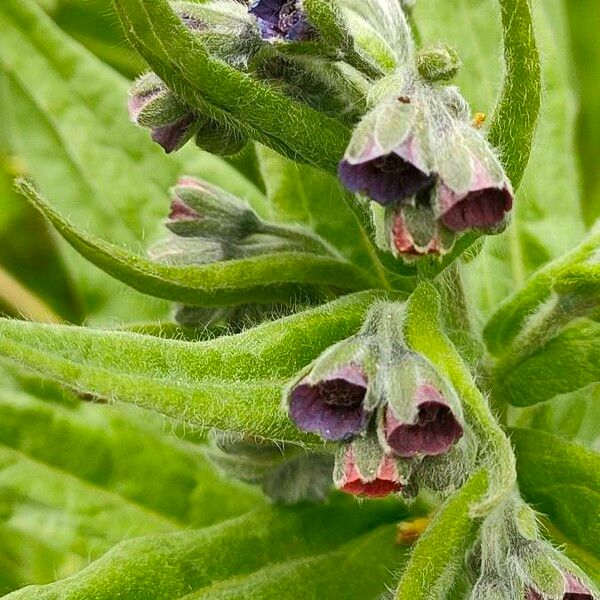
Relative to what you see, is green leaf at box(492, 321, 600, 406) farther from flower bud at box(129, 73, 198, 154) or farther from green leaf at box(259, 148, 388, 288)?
flower bud at box(129, 73, 198, 154)

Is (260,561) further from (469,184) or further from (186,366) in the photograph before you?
(469,184)

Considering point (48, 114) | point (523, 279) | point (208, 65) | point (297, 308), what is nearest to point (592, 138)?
point (523, 279)

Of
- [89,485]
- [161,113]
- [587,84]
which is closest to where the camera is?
[161,113]

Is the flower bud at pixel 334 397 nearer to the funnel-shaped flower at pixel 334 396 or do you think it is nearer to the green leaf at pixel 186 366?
the funnel-shaped flower at pixel 334 396

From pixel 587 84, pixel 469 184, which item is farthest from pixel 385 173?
pixel 587 84

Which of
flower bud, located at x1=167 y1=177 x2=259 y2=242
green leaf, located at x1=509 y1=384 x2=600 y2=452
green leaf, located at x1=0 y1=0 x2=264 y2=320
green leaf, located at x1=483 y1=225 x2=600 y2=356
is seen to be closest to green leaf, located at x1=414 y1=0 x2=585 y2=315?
green leaf, located at x1=509 y1=384 x2=600 y2=452

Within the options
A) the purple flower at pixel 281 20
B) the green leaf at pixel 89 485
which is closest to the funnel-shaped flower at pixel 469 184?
the purple flower at pixel 281 20
